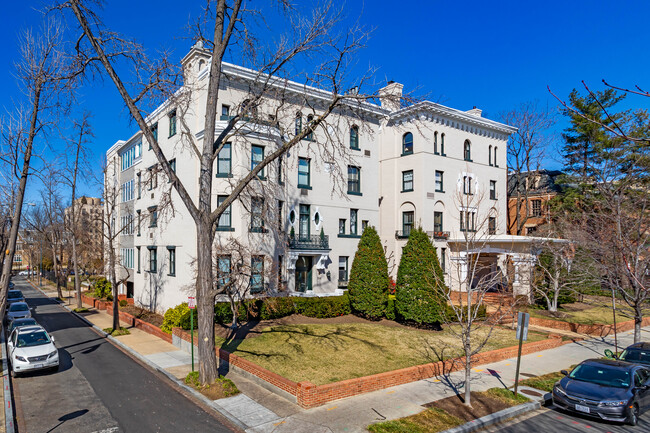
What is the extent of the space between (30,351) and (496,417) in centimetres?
1640

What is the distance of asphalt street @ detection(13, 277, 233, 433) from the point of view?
11.1m

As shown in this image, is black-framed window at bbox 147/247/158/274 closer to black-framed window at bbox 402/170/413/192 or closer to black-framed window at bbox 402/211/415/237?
black-framed window at bbox 402/211/415/237

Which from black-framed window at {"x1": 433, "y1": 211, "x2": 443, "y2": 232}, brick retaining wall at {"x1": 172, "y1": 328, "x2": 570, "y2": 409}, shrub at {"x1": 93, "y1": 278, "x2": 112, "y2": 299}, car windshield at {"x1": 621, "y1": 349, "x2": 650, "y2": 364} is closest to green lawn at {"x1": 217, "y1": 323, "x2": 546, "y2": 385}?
brick retaining wall at {"x1": 172, "y1": 328, "x2": 570, "y2": 409}

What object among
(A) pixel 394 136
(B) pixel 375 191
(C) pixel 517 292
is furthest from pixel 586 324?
(A) pixel 394 136

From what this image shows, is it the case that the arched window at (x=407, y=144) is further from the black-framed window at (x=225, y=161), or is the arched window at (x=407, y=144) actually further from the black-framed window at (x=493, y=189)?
the black-framed window at (x=225, y=161)

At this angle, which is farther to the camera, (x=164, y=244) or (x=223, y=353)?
(x=164, y=244)

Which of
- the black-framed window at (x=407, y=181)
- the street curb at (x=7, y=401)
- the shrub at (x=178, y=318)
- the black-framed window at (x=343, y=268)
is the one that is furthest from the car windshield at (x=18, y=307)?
the black-framed window at (x=407, y=181)

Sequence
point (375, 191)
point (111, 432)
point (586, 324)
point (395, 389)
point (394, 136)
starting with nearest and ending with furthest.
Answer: point (111, 432)
point (395, 389)
point (586, 324)
point (375, 191)
point (394, 136)

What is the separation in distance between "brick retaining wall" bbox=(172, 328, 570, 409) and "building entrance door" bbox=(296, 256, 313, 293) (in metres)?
11.6

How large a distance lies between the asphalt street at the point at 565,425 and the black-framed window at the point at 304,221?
17.8m

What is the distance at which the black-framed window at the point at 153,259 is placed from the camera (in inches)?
1151

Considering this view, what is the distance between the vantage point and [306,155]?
92.9 ft

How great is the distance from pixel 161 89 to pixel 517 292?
3080 centimetres

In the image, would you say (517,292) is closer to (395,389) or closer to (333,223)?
(333,223)
